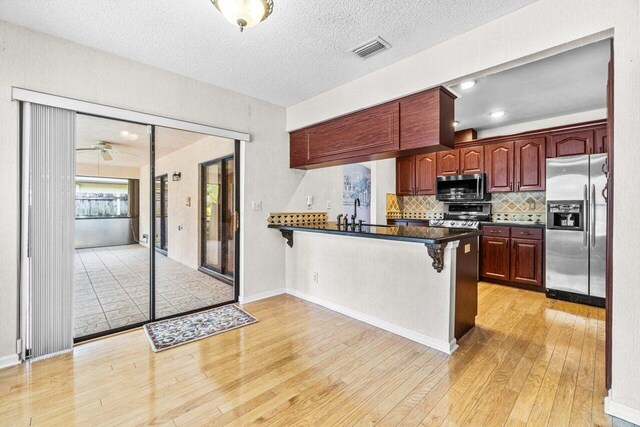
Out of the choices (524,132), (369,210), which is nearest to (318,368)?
(369,210)

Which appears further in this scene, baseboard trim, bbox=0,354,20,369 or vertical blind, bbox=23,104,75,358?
vertical blind, bbox=23,104,75,358

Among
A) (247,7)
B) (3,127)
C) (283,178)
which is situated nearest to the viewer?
(247,7)

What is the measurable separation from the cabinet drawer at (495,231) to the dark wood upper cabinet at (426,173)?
47.7 inches

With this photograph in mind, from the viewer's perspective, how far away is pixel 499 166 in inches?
182

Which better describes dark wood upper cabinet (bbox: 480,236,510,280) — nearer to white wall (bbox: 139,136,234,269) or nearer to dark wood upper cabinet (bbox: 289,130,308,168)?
dark wood upper cabinet (bbox: 289,130,308,168)

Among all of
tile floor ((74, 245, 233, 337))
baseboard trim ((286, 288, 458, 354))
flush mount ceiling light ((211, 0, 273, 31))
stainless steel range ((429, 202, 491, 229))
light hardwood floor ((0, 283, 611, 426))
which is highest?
flush mount ceiling light ((211, 0, 273, 31))

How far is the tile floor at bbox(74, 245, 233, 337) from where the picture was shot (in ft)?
8.96

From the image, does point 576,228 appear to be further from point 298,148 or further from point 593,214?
point 298,148

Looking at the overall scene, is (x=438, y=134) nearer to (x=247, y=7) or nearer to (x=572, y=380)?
(x=247, y=7)

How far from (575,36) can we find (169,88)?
3383 mm

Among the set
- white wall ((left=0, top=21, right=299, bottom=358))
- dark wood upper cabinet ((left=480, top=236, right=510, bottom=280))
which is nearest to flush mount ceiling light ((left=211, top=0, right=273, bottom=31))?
white wall ((left=0, top=21, right=299, bottom=358))

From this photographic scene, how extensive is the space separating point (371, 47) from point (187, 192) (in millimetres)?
3412

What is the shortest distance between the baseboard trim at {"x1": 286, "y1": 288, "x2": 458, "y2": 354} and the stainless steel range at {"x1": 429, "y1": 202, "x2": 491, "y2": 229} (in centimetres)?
278

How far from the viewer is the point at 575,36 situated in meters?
1.79
